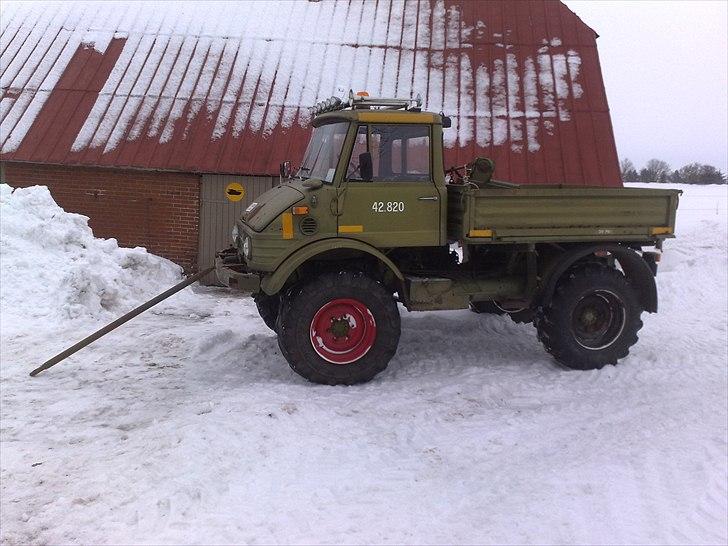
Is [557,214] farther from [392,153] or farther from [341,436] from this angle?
[341,436]

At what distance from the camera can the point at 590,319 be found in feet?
20.7

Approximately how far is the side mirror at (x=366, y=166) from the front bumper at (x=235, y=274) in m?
1.40

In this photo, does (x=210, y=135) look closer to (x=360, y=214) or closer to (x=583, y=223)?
(x=360, y=214)

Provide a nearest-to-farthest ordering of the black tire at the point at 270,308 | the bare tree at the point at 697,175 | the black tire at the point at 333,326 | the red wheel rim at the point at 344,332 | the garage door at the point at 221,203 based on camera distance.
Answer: the black tire at the point at 333,326
the red wheel rim at the point at 344,332
the black tire at the point at 270,308
the garage door at the point at 221,203
the bare tree at the point at 697,175

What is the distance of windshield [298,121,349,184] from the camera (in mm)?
5637

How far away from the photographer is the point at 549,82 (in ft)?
36.8

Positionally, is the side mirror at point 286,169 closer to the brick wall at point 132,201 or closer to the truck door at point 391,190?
the truck door at point 391,190

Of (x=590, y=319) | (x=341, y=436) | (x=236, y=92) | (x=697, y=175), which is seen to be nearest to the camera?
(x=341, y=436)

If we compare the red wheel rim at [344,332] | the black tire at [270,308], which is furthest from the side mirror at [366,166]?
the black tire at [270,308]

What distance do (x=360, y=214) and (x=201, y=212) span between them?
5839 millimetres

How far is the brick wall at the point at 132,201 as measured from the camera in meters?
10.6

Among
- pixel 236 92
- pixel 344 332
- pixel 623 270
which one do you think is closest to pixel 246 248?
pixel 344 332

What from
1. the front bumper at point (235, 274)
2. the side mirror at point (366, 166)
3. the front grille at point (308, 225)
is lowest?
the front bumper at point (235, 274)

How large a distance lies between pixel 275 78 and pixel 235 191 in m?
2.57
